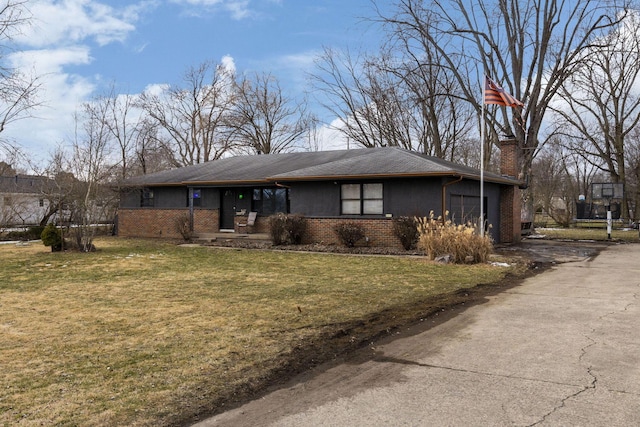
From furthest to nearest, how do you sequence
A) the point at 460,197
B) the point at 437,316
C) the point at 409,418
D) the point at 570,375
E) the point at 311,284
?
the point at 460,197, the point at 311,284, the point at 437,316, the point at 570,375, the point at 409,418

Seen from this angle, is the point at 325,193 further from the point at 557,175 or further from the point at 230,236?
the point at 557,175

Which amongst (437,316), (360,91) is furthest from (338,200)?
(360,91)

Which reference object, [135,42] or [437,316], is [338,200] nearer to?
[135,42]

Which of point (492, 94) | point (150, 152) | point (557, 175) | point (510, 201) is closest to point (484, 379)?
point (492, 94)

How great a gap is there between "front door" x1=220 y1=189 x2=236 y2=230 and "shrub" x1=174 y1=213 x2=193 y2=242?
1478mm

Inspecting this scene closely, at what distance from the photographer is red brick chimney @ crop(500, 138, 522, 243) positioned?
19828 millimetres

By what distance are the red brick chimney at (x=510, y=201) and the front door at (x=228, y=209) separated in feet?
37.6

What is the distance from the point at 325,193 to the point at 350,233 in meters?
2.26

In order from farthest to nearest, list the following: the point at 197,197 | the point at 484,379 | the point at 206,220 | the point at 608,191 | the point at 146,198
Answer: the point at 608,191 → the point at 146,198 → the point at 197,197 → the point at 206,220 → the point at 484,379

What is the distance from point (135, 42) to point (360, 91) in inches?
852

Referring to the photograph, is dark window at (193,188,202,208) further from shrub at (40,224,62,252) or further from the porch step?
shrub at (40,224,62,252)

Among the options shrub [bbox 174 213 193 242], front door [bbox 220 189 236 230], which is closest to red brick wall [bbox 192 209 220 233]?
shrub [bbox 174 213 193 242]

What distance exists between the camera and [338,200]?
1747 cm

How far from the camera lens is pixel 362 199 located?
56.3 ft
